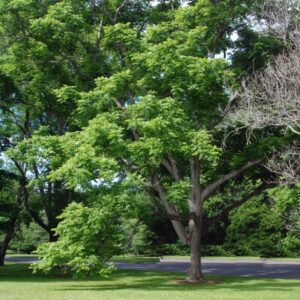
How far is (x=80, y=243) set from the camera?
55.6ft

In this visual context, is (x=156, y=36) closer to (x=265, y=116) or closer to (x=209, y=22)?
(x=209, y=22)

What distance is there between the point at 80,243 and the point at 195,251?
7.16m

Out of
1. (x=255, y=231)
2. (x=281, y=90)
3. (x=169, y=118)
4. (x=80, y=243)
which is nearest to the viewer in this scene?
(x=281, y=90)

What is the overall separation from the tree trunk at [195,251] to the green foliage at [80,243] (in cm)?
573

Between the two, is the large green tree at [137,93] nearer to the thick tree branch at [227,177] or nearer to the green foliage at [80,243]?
the thick tree branch at [227,177]

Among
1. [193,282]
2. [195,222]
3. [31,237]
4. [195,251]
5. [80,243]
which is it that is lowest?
[193,282]

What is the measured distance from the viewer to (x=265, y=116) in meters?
16.0

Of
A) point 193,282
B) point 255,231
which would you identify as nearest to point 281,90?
point 193,282

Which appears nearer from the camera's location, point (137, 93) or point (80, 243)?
point (80, 243)

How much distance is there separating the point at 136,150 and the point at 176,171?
5.69 metres

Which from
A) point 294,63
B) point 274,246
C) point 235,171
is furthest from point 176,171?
point 274,246

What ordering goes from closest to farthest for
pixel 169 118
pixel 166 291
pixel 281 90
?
pixel 281 90 < pixel 166 291 < pixel 169 118

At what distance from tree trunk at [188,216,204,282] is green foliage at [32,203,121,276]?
5.73 m

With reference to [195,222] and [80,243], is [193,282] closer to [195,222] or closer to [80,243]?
[195,222]
